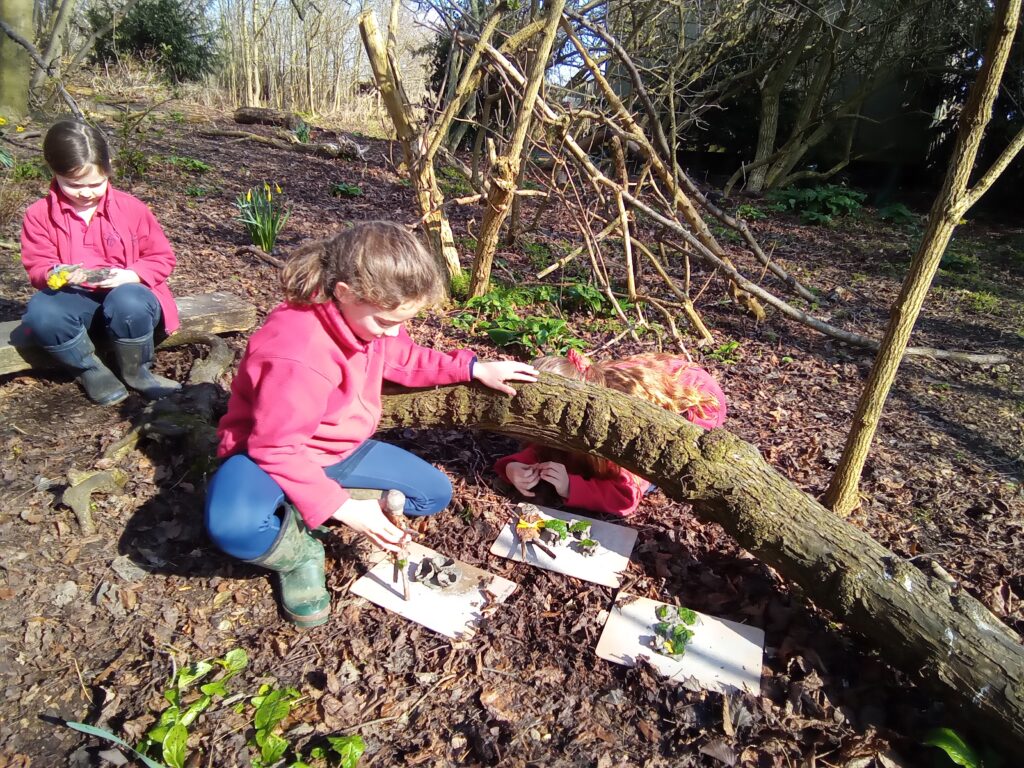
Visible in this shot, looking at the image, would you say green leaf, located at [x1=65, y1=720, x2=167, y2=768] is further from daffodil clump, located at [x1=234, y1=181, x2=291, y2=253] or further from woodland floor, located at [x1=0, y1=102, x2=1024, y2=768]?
daffodil clump, located at [x1=234, y1=181, x2=291, y2=253]

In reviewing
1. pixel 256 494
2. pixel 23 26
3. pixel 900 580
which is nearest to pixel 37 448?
pixel 256 494

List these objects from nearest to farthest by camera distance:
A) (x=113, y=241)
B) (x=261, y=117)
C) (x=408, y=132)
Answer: (x=113, y=241)
(x=408, y=132)
(x=261, y=117)

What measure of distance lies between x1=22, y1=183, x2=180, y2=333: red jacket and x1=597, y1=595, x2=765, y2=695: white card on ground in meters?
2.54

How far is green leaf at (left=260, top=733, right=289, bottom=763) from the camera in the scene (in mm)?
1730

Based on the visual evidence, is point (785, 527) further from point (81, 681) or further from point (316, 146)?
point (316, 146)

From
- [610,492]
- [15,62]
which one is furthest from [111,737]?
[15,62]

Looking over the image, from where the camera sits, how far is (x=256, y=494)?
1985mm

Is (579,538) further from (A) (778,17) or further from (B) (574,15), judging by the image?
(A) (778,17)

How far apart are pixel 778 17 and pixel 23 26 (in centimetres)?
1058

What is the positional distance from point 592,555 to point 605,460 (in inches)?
15.6

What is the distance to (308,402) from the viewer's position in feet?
6.36

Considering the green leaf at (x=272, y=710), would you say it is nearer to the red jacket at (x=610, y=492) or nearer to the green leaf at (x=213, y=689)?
the green leaf at (x=213, y=689)

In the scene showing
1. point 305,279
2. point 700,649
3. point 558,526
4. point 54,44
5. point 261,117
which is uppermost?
point 54,44

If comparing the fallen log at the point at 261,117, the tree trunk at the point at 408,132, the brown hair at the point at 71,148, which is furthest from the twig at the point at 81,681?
the fallen log at the point at 261,117
